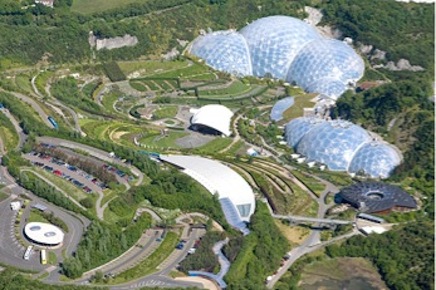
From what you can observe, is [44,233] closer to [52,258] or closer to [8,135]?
[52,258]

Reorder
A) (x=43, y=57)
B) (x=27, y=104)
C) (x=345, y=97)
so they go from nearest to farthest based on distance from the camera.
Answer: (x=27, y=104) < (x=345, y=97) < (x=43, y=57)

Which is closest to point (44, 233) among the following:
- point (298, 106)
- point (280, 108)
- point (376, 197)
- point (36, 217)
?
point (36, 217)

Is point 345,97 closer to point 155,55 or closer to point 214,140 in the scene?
point 214,140

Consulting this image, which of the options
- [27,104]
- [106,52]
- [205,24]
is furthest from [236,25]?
[27,104]

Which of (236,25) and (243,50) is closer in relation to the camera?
(243,50)

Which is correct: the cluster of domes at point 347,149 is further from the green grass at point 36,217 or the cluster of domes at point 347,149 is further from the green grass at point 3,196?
the green grass at point 3,196
